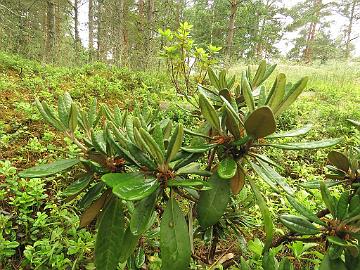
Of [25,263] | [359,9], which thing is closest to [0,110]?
[25,263]

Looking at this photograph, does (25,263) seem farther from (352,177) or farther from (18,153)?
(352,177)

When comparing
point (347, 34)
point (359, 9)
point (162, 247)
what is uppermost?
point (359, 9)

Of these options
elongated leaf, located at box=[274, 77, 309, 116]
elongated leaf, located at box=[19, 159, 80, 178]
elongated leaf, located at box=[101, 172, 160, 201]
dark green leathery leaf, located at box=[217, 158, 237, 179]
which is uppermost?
elongated leaf, located at box=[274, 77, 309, 116]

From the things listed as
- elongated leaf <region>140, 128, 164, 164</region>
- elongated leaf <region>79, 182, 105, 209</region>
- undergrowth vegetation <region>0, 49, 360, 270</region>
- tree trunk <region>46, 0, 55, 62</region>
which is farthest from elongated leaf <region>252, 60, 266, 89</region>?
tree trunk <region>46, 0, 55, 62</region>

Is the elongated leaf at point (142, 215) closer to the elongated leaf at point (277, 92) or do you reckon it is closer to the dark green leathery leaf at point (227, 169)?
the dark green leathery leaf at point (227, 169)

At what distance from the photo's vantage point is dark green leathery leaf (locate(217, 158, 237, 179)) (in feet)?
2.29

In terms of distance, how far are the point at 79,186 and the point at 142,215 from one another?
8.7 inches

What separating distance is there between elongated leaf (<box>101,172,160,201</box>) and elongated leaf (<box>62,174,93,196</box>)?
0.18 m

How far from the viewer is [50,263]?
1537 millimetres

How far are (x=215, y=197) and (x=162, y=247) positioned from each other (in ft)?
0.61

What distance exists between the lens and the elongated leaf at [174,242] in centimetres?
71

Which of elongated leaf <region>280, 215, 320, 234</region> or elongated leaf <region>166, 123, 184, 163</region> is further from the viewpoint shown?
elongated leaf <region>280, 215, 320, 234</region>

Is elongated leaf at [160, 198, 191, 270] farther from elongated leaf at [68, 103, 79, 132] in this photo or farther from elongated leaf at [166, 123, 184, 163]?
elongated leaf at [68, 103, 79, 132]

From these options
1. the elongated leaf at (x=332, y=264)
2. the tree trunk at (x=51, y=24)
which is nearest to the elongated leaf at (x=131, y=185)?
the elongated leaf at (x=332, y=264)
